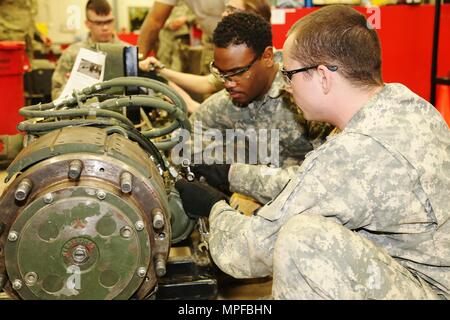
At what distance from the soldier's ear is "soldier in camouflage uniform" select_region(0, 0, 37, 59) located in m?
4.95

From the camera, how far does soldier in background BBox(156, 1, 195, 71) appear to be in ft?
21.3

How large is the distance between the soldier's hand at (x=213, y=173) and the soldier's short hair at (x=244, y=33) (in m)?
0.57

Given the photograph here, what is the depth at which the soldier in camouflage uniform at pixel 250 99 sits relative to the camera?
2.46 m

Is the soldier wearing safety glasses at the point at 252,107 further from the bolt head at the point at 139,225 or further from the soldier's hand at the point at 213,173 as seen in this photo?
the bolt head at the point at 139,225

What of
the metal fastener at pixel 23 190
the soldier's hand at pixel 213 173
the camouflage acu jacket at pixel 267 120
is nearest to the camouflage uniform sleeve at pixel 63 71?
the camouflage acu jacket at pixel 267 120

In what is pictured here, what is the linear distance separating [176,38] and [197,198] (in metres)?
4.99

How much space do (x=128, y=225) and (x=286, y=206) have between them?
0.45 metres

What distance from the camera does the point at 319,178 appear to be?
1.50 m

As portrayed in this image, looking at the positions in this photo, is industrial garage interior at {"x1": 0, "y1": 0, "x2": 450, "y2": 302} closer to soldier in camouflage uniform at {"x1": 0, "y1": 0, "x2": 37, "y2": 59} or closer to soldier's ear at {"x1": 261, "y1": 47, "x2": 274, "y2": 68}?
soldier's ear at {"x1": 261, "y1": 47, "x2": 274, "y2": 68}

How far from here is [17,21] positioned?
→ 263 inches

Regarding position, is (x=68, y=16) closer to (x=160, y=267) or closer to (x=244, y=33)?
(x=244, y=33)

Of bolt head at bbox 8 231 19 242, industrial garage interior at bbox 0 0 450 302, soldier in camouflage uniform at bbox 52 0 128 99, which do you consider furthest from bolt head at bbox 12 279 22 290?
soldier in camouflage uniform at bbox 52 0 128 99
